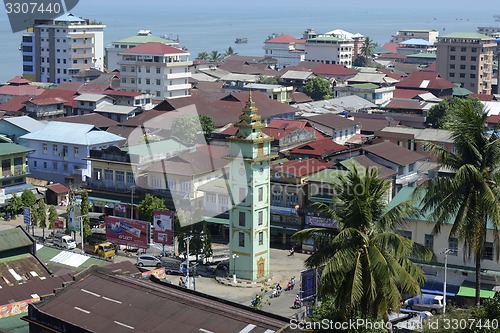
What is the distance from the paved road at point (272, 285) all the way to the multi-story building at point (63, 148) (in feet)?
40.3

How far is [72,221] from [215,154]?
362 inches

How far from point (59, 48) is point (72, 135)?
4193cm

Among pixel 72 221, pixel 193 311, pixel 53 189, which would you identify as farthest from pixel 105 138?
pixel 193 311

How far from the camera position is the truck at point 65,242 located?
35156 millimetres

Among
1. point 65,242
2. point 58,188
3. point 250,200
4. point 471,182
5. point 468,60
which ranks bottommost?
point 65,242

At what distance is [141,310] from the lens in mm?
18438

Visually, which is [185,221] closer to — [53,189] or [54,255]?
[54,255]

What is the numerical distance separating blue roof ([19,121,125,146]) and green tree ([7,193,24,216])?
5992 mm

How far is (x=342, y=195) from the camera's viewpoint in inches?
624

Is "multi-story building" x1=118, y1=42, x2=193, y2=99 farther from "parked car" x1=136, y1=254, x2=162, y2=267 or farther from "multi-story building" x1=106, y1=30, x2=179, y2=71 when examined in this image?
"parked car" x1=136, y1=254, x2=162, y2=267

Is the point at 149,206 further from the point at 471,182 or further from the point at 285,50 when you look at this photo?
the point at 285,50

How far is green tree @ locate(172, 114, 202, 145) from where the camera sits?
51.6 metres

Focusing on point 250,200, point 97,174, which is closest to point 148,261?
point 250,200

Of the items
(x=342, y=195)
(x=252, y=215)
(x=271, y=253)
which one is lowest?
(x=271, y=253)
